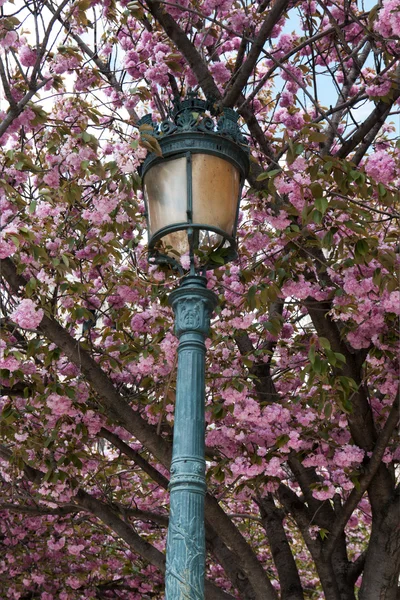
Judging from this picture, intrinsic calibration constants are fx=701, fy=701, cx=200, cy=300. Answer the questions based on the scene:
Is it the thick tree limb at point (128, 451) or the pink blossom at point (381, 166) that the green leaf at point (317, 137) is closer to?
the pink blossom at point (381, 166)

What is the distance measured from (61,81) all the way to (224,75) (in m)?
1.34

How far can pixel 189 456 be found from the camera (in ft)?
8.54

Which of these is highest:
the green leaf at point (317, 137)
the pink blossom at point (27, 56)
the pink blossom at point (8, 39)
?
the pink blossom at point (27, 56)

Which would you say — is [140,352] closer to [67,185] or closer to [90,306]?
[90,306]

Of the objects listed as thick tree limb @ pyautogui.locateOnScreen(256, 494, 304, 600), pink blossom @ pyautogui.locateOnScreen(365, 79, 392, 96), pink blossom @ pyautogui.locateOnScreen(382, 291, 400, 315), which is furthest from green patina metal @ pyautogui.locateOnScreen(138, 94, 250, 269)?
thick tree limb @ pyautogui.locateOnScreen(256, 494, 304, 600)

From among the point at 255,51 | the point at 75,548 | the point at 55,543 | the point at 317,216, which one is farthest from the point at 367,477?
the point at 55,543

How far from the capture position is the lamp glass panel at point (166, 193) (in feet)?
9.78

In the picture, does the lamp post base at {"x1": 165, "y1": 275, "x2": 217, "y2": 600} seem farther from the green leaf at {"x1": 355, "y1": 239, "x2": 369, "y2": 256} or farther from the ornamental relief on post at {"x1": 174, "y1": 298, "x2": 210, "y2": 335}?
the green leaf at {"x1": 355, "y1": 239, "x2": 369, "y2": 256}

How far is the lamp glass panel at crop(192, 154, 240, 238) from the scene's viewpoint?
9.73 feet

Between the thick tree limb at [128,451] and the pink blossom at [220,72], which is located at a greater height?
the pink blossom at [220,72]

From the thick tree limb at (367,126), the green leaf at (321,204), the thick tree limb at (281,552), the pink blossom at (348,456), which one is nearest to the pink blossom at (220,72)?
the thick tree limb at (367,126)

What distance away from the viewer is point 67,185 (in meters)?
3.98

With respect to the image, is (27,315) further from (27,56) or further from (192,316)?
(27,56)

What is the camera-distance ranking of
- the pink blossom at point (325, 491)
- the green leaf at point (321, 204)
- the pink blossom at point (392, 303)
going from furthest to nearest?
1. the pink blossom at point (325, 491)
2. the pink blossom at point (392, 303)
3. the green leaf at point (321, 204)
